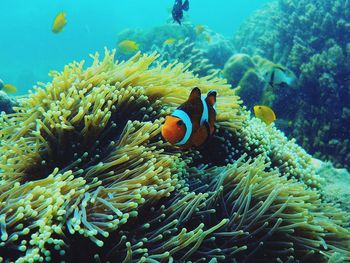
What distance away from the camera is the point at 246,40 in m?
14.9

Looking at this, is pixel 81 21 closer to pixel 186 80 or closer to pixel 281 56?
pixel 281 56

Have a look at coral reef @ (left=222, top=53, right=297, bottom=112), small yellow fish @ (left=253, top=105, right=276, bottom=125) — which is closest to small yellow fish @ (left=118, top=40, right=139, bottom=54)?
coral reef @ (left=222, top=53, right=297, bottom=112)

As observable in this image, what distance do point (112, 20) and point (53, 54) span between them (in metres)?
10.6

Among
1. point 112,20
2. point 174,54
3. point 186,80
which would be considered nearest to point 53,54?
point 112,20

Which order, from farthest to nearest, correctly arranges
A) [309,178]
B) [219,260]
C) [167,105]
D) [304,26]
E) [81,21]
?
1. [81,21]
2. [304,26]
3. [309,178]
4. [167,105]
5. [219,260]

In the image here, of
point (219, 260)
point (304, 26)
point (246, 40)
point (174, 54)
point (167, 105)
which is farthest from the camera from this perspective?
point (246, 40)

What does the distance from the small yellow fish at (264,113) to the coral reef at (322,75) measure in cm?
307

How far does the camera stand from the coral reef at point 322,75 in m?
6.70

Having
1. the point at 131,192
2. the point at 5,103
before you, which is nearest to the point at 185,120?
the point at 131,192

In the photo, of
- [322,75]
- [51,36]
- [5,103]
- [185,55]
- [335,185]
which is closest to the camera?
[335,185]

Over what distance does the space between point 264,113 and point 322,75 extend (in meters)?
3.64

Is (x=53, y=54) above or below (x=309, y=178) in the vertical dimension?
above

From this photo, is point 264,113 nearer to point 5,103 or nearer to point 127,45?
point 5,103

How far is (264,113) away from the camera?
407cm
